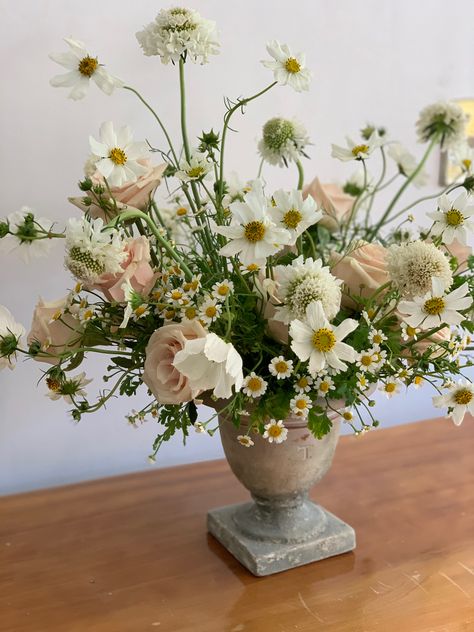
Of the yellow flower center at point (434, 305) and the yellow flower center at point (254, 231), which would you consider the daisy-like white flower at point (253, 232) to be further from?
the yellow flower center at point (434, 305)

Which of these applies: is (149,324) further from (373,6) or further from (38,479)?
(373,6)

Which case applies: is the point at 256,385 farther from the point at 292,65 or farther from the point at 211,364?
the point at 292,65

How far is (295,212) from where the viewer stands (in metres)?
0.79

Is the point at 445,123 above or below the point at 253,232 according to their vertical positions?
above

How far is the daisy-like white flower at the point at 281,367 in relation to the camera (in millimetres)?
810

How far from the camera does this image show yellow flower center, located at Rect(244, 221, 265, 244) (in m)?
0.76

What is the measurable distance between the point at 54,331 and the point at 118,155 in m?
0.20

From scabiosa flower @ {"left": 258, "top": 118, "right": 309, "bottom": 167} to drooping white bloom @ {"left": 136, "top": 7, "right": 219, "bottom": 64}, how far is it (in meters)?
0.13

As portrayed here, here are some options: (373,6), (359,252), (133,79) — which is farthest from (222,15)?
(359,252)

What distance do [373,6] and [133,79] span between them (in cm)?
44

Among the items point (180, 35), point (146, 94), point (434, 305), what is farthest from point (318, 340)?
point (146, 94)

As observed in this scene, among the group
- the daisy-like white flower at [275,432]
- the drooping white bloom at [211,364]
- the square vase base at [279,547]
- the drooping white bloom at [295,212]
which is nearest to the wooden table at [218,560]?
the square vase base at [279,547]

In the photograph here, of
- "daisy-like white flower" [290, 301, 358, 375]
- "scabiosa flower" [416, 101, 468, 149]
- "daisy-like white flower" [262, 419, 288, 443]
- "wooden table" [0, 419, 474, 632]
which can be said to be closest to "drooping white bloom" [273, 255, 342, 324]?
"daisy-like white flower" [290, 301, 358, 375]

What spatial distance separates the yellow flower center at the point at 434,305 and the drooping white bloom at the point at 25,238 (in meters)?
0.37
